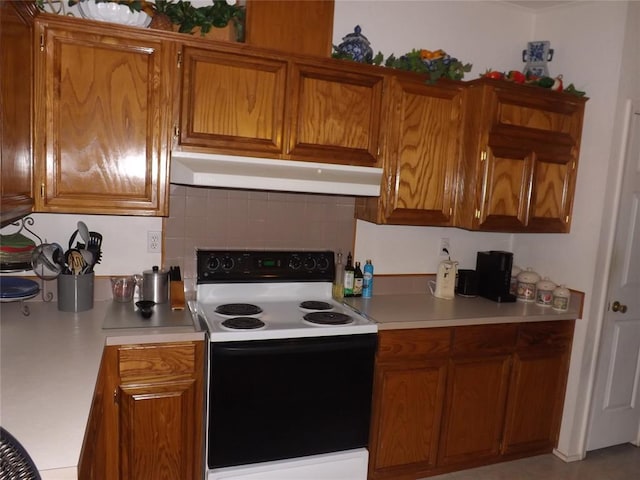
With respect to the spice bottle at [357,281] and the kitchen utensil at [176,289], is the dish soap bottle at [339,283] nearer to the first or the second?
the spice bottle at [357,281]

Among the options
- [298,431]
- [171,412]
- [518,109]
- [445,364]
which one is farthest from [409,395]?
[518,109]

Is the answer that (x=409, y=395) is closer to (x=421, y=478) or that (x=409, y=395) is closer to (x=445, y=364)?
(x=445, y=364)

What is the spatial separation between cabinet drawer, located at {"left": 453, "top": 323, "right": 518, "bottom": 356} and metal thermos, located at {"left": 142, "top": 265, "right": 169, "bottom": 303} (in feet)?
5.01

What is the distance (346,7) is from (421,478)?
8.87 ft

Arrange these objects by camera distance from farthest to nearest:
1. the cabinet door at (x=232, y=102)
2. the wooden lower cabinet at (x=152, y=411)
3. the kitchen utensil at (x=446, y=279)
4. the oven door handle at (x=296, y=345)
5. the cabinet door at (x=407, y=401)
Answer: the kitchen utensil at (x=446, y=279), the cabinet door at (x=407, y=401), the cabinet door at (x=232, y=102), the oven door handle at (x=296, y=345), the wooden lower cabinet at (x=152, y=411)

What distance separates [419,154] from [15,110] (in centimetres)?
185

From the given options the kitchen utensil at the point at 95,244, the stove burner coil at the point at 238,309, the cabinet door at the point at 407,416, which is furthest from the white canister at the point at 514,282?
the kitchen utensil at the point at 95,244

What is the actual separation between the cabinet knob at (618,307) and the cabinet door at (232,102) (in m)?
2.20

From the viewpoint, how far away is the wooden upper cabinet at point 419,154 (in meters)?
2.40

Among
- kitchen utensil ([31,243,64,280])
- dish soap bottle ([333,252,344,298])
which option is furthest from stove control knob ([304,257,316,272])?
kitchen utensil ([31,243,64,280])

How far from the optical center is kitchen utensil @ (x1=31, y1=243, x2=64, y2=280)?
2088 millimetres

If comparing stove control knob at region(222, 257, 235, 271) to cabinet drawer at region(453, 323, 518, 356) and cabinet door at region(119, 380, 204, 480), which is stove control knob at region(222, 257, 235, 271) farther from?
cabinet drawer at region(453, 323, 518, 356)

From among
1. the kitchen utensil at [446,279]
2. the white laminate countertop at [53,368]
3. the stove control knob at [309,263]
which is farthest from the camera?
the kitchen utensil at [446,279]

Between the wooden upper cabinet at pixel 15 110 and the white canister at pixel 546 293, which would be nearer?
the wooden upper cabinet at pixel 15 110
